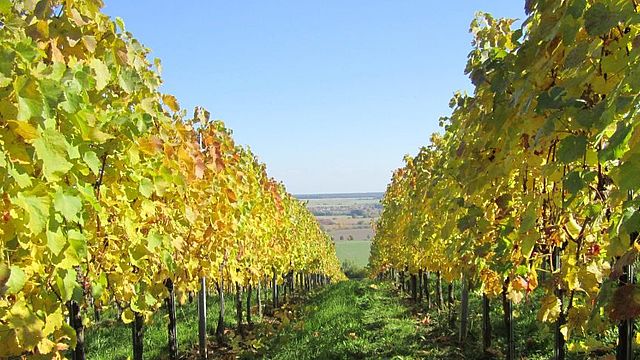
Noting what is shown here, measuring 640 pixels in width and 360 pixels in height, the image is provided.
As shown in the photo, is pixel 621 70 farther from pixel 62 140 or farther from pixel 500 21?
pixel 500 21

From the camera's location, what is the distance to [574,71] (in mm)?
1733

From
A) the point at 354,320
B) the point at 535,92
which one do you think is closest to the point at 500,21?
the point at 535,92

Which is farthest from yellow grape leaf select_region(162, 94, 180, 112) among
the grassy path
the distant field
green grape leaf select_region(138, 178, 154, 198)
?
the distant field

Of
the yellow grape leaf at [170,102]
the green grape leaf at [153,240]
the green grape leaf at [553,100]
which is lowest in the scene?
the green grape leaf at [153,240]

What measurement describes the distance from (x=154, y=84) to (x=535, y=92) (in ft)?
7.90

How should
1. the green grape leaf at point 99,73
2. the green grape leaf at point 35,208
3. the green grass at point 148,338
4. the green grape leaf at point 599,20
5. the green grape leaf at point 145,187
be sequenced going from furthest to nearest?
the green grass at point 148,338
the green grape leaf at point 145,187
the green grape leaf at point 99,73
the green grape leaf at point 35,208
the green grape leaf at point 599,20

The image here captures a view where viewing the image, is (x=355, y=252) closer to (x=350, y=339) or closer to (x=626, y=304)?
(x=350, y=339)

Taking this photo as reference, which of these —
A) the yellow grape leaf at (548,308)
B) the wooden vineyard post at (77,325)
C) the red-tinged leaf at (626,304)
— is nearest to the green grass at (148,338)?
the wooden vineyard post at (77,325)

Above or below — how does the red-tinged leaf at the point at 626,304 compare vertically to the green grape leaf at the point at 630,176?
below

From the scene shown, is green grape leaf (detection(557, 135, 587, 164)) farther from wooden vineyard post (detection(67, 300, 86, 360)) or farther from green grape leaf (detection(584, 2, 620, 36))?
wooden vineyard post (detection(67, 300, 86, 360))

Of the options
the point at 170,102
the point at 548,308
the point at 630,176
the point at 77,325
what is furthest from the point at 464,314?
the point at 630,176

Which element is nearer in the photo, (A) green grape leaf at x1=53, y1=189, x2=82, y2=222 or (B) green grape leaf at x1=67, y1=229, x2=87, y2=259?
(A) green grape leaf at x1=53, y1=189, x2=82, y2=222

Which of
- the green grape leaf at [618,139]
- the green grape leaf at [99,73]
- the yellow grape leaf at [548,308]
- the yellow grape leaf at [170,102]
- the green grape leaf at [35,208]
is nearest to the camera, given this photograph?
the green grape leaf at [618,139]

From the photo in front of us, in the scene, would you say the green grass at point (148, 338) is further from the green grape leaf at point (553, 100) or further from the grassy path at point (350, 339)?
the green grape leaf at point (553, 100)
